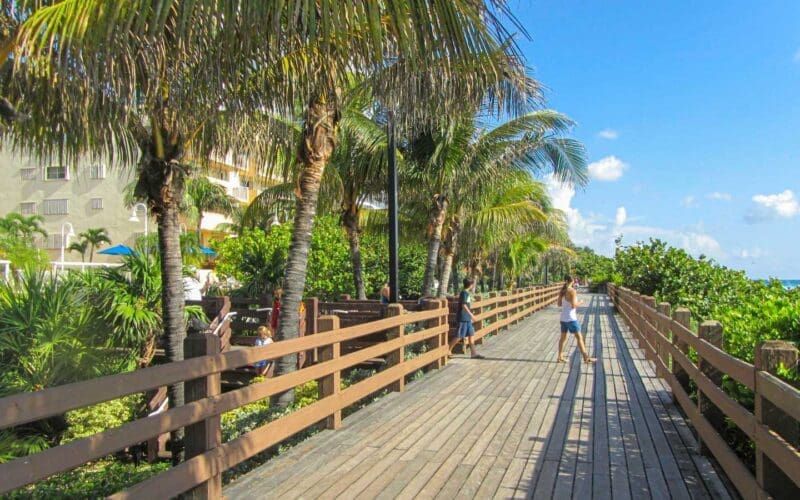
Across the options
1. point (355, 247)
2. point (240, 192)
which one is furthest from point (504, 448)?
point (240, 192)

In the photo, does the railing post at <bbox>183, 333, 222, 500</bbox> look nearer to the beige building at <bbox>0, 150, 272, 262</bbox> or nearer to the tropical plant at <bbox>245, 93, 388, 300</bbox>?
the tropical plant at <bbox>245, 93, 388, 300</bbox>

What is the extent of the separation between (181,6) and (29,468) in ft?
9.39

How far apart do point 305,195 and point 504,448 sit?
4.53 meters

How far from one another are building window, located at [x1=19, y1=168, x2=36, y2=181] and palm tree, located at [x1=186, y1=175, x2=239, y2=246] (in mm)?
9728

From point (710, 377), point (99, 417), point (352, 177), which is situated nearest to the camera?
point (710, 377)

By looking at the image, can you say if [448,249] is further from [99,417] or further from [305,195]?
[99,417]

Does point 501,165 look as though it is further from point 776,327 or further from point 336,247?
point 776,327

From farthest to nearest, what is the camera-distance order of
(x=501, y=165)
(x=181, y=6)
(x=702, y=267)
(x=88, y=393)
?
(x=702, y=267) < (x=501, y=165) < (x=181, y=6) < (x=88, y=393)

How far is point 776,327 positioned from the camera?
581 cm

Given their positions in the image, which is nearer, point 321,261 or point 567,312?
point 567,312

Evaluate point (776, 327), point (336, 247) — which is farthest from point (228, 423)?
point (336, 247)

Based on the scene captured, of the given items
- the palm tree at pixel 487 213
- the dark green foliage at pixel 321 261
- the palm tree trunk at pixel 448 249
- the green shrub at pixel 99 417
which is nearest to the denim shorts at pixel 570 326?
the palm tree at pixel 487 213

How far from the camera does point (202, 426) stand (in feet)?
13.2

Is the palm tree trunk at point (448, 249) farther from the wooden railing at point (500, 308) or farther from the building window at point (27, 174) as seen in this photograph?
the building window at point (27, 174)
